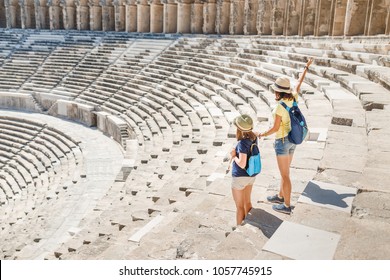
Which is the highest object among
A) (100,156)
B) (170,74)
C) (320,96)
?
(320,96)

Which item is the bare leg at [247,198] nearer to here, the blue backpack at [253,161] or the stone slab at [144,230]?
the blue backpack at [253,161]

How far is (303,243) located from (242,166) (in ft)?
4.39

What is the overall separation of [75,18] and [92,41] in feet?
17.7

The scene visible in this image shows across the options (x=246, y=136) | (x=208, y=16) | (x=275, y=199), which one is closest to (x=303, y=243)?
(x=246, y=136)

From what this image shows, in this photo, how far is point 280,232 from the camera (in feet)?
12.3

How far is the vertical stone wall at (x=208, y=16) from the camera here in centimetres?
1570

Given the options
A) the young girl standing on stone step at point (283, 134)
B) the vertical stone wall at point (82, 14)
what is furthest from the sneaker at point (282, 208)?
the vertical stone wall at point (82, 14)

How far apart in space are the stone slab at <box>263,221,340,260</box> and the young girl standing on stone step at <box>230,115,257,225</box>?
1012 mm

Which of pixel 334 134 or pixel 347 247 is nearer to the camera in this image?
pixel 347 247

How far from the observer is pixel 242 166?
4.68m

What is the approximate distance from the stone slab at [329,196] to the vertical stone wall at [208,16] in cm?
1113

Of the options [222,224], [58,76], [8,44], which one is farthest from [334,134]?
[8,44]

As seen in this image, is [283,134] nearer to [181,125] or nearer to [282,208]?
[282,208]

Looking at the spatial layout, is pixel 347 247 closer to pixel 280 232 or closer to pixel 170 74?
pixel 280 232
